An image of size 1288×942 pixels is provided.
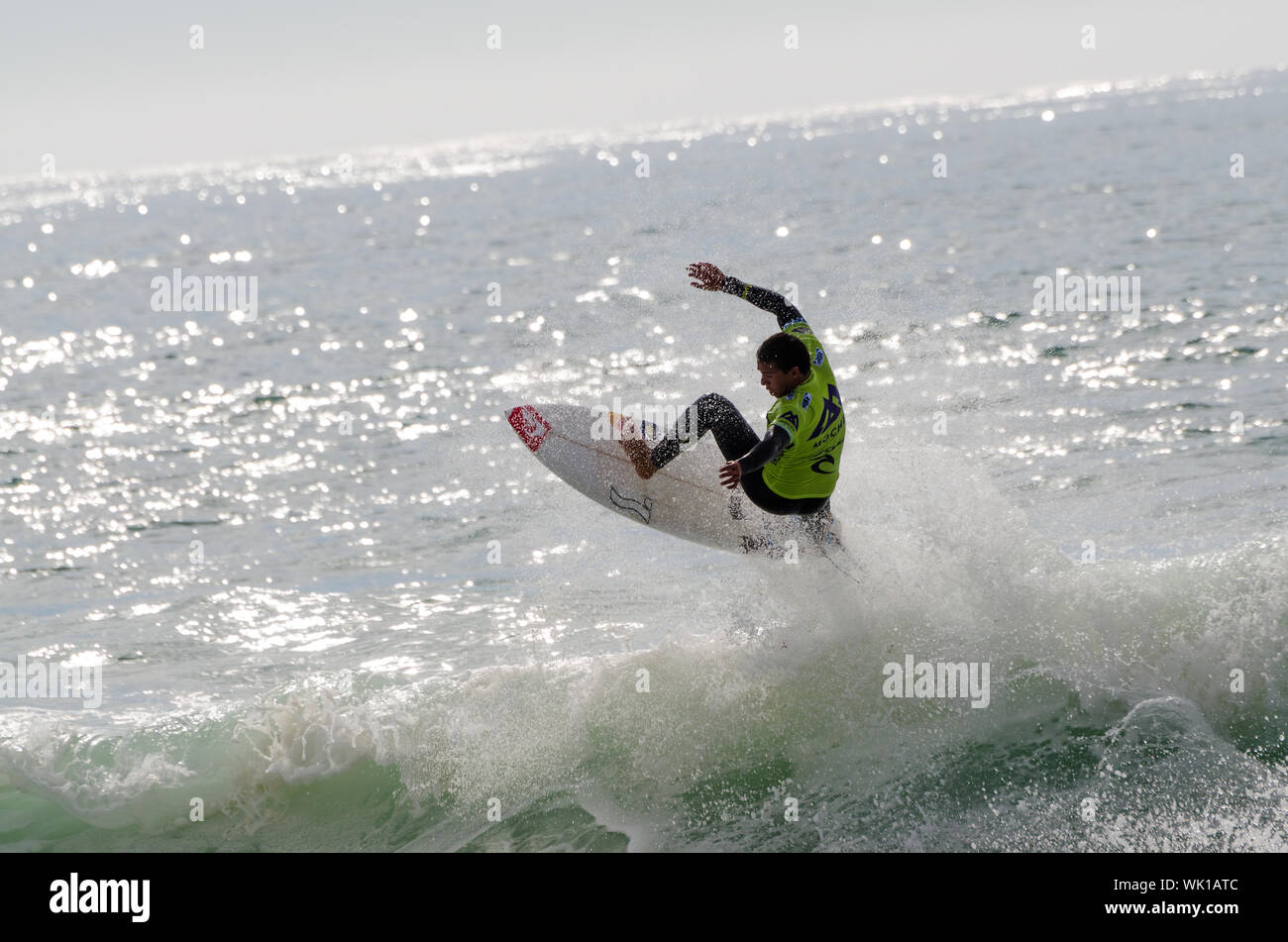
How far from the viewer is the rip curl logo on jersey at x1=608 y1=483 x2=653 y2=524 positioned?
9742mm

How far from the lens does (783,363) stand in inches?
314

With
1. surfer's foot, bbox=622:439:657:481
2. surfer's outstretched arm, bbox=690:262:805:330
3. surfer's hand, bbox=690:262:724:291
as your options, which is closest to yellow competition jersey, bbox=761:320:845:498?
surfer's outstretched arm, bbox=690:262:805:330

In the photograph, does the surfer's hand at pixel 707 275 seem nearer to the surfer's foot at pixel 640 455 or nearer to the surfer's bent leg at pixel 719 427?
the surfer's bent leg at pixel 719 427

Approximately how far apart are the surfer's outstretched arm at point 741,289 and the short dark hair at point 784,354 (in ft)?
2.60

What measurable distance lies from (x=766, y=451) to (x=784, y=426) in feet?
1.13

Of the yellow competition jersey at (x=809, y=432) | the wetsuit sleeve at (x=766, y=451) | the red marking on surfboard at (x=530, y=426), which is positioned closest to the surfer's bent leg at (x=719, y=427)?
the yellow competition jersey at (x=809, y=432)

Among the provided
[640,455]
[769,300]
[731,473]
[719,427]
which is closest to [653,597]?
[640,455]

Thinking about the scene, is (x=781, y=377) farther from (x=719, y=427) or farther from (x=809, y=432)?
(x=719, y=427)

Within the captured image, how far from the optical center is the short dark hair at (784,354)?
26.1 ft

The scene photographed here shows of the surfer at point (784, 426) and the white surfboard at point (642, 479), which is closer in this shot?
the surfer at point (784, 426)

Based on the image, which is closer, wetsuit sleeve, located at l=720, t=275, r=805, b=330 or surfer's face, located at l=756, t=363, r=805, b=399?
surfer's face, located at l=756, t=363, r=805, b=399

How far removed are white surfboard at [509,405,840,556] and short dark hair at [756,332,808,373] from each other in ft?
5.09

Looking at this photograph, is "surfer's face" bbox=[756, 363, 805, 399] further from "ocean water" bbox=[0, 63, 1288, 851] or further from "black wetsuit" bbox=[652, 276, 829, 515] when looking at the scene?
"ocean water" bbox=[0, 63, 1288, 851]
